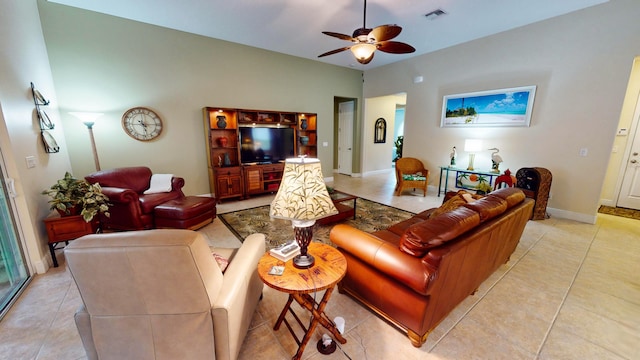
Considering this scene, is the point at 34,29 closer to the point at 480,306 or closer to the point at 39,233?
the point at 39,233

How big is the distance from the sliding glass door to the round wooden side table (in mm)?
2467

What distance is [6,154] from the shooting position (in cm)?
216

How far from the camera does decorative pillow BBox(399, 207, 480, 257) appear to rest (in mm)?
1389

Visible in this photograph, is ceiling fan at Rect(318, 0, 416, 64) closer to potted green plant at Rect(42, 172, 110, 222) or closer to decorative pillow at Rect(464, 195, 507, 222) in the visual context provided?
decorative pillow at Rect(464, 195, 507, 222)

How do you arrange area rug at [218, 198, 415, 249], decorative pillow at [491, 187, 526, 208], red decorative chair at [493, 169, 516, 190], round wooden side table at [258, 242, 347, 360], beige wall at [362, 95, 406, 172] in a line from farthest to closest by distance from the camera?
1. beige wall at [362, 95, 406, 172]
2. red decorative chair at [493, 169, 516, 190]
3. area rug at [218, 198, 415, 249]
4. decorative pillow at [491, 187, 526, 208]
5. round wooden side table at [258, 242, 347, 360]

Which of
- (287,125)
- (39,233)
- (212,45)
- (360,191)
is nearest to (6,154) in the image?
(39,233)

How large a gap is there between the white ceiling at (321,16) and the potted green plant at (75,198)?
8.81 ft

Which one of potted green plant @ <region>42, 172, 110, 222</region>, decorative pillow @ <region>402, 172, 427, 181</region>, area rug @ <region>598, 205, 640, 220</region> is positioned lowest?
area rug @ <region>598, 205, 640, 220</region>

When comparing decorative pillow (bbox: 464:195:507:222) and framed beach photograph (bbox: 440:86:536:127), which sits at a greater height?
framed beach photograph (bbox: 440:86:536:127)

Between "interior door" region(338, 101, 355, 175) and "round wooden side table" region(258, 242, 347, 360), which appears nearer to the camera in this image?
"round wooden side table" region(258, 242, 347, 360)

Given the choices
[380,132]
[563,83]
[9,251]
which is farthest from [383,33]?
[380,132]

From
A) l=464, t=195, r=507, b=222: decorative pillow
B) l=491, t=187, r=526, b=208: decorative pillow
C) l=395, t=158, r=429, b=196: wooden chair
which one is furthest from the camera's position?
l=395, t=158, r=429, b=196: wooden chair

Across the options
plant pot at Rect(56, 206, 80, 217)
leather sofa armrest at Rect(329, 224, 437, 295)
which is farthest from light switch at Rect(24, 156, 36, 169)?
leather sofa armrest at Rect(329, 224, 437, 295)

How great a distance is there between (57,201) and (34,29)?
2552 millimetres
